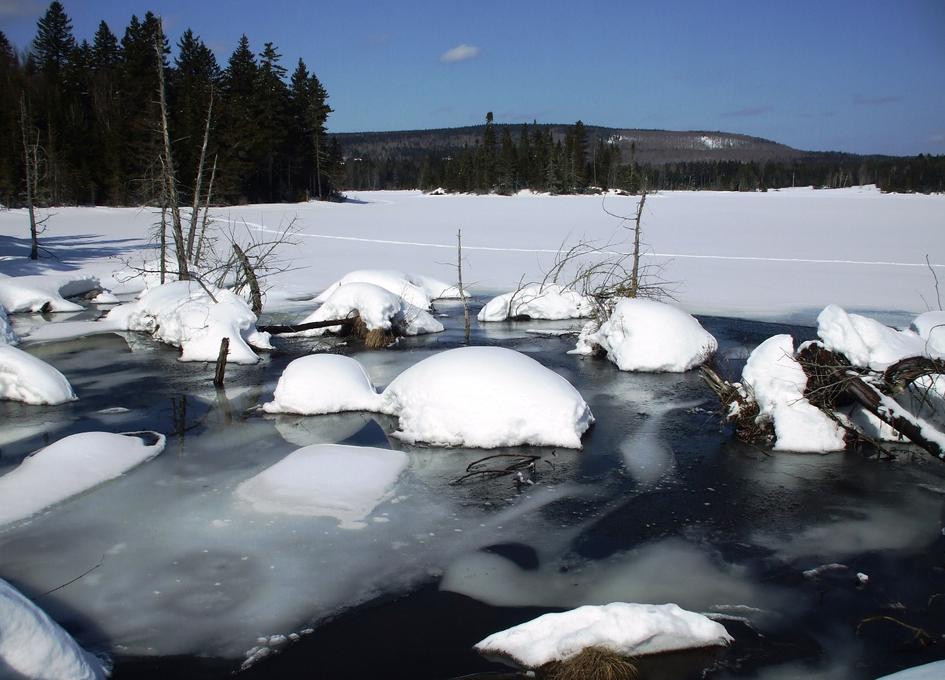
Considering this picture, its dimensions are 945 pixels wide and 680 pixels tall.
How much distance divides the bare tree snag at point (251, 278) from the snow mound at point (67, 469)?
767cm

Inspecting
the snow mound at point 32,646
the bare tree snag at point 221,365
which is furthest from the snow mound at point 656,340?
the snow mound at point 32,646

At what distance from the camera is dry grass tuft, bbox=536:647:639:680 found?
14.9ft

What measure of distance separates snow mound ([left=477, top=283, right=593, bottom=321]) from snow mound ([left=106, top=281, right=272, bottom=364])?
5.06 meters

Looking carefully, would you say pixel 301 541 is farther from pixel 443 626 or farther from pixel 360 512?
pixel 443 626

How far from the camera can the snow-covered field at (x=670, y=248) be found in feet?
59.1

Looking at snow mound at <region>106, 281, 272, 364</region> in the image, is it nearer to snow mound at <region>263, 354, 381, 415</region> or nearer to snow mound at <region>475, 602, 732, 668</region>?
snow mound at <region>263, 354, 381, 415</region>

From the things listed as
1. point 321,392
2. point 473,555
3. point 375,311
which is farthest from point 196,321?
point 473,555

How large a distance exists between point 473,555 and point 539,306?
428 inches

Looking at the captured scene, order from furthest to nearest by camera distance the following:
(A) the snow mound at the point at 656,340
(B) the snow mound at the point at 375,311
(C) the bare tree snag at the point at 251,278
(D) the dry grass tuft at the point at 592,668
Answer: (C) the bare tree snag at the point at 251,278 → (B) the snow mound at the point at 375,311 → (A) the snow mound at the point at 656,340 → (D) the dry grass tuft at the point at 592,668

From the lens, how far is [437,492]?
7.44m

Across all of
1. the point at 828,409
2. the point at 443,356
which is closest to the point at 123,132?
the point at 443,356

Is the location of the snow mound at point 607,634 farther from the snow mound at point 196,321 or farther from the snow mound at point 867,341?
the snow mound at point 196,321

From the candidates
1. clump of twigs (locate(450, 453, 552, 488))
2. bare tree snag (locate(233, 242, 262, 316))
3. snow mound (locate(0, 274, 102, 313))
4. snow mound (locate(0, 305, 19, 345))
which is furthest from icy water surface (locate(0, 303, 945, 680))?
snow mound (locate(0, 274, 102, 313))

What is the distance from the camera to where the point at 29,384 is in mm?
10406
